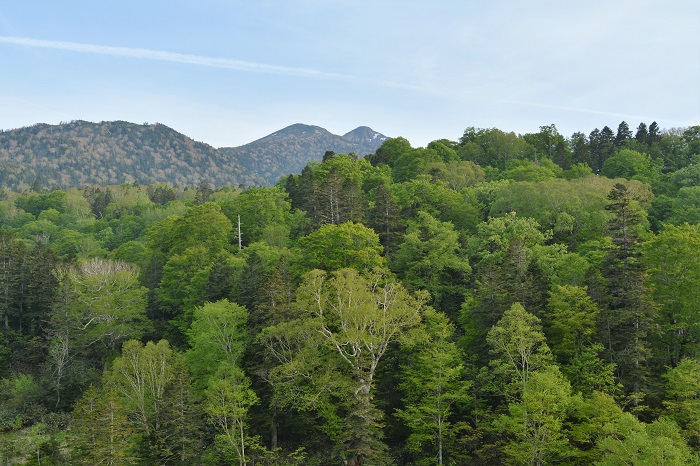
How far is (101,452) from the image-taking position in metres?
30.5

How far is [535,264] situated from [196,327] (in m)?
28.6

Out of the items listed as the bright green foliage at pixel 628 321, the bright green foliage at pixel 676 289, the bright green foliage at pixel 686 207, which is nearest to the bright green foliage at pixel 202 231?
the bright green foliage at pixel 628 321

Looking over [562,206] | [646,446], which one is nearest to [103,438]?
[646,446]

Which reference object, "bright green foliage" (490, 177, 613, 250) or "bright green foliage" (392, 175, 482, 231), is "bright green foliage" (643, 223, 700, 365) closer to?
"bright green foliage" (490, 177, 613, 250)

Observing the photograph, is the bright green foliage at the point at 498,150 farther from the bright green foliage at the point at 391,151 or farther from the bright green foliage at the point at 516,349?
the bright green foliage at the point at 516,349

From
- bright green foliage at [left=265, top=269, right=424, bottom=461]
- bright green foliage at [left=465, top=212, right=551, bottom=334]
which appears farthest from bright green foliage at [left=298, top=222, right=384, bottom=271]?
bright green foliage at [left=465, top=212, right=551, bottom=334]

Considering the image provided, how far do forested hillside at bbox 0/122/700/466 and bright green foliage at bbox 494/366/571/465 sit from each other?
0.44ft

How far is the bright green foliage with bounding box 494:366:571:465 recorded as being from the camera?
30734 mm

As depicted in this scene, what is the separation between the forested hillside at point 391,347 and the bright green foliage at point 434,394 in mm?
174

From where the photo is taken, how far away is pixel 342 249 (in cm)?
4722

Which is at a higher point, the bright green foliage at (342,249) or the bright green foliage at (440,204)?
the bright green foliage at (440,204)

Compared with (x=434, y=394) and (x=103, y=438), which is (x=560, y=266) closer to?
(x=434, y=394)

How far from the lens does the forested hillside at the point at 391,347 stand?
32.7 metres

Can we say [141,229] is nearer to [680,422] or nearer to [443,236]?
[443,236]
